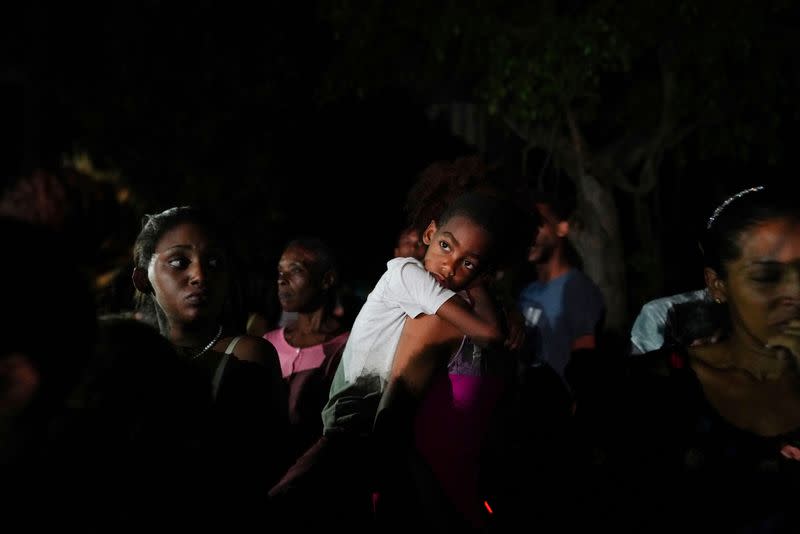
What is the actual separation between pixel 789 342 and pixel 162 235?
2.29 metres

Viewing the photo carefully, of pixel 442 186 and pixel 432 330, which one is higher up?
pixel 442 186

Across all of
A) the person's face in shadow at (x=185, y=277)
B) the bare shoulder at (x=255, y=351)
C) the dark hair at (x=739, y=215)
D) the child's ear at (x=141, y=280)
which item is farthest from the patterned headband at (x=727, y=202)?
the child's ear at (x=141, y=280)

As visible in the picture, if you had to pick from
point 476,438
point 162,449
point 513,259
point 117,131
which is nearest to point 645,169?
point 117,131

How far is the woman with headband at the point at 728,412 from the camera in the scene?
8.68 feet

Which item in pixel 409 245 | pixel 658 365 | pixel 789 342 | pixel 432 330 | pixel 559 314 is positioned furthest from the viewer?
pixel 559 314

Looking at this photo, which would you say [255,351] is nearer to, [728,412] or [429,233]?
[429,233]

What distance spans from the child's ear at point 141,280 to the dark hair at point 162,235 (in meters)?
0.02

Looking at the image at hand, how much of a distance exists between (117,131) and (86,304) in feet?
42.0

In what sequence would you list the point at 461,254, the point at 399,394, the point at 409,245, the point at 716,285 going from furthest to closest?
1. the point at 409,245
2. the point at 461,254
3. the point at 399,394
4. the point at 716,285

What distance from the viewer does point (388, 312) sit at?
12.5ft

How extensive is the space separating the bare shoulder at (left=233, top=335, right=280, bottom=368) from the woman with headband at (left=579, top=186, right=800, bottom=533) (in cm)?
127

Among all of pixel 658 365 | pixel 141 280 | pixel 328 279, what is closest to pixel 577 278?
pixel 328 279

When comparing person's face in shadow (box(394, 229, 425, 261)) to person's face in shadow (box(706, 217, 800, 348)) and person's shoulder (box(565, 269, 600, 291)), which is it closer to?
person's shoulder (box(565, 269, 600, 291))

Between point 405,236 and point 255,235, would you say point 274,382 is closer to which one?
point 405,236
